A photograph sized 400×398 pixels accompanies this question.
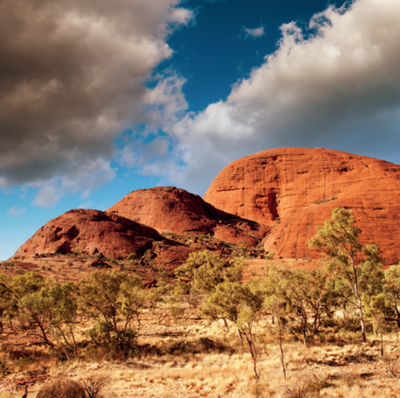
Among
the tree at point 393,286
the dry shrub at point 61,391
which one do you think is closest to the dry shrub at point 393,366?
the tree at point 393,286

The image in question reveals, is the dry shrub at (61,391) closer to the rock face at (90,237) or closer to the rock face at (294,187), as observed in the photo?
the rock face at (294,187)

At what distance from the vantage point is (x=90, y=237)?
54.1 metres

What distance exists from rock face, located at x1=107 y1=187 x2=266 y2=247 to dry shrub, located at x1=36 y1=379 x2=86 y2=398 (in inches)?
2081

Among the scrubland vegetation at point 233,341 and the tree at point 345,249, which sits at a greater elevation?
the tree at point 345,249

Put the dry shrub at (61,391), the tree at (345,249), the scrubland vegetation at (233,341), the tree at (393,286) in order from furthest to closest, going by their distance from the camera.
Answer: the tree at (393,286)
the tree at (345,249)
the scrubland vegetation at (233,341)
the dry shrub at (61,391)

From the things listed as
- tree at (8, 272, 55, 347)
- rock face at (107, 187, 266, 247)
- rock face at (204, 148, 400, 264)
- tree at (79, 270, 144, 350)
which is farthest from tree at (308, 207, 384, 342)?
rock face at (107, 187, 266, 247)

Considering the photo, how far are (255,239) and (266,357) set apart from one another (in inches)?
1908

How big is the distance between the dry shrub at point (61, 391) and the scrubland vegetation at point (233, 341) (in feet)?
0.15

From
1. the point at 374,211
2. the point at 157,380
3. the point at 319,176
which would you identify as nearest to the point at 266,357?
the point at 157,380

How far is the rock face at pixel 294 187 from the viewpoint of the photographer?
44.4 metres

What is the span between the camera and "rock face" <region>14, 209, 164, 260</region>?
52.1 meters

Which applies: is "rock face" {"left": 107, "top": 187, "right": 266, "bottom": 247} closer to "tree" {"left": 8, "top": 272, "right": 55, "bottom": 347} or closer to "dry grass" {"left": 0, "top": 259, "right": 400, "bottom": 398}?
"dry grass" {"left": 0, "top": 259, "right": 400, "bottom": 398}

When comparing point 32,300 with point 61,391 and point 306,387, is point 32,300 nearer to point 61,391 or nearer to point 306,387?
point 61,391

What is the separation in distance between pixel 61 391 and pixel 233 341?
12.8 meters
